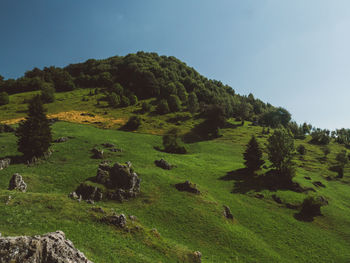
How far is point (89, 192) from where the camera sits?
99.0ft

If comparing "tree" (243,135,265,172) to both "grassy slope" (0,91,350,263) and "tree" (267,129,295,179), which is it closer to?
"tree" (267,129,295,179)

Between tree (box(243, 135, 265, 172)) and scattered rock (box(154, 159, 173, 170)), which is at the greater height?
tree (box(243, 135, 265, 172))

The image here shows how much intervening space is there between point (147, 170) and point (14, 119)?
7978 centimetres

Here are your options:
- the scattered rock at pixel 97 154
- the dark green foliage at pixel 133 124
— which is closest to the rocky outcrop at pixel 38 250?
the scattered rock at pixel 97 154

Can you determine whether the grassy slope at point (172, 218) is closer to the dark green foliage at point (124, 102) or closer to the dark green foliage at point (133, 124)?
the dark green foliage at point (133, 124)

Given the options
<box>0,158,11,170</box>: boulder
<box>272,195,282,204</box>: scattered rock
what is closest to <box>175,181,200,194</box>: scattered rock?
<box>272,195,282,204</box>: scattered rock

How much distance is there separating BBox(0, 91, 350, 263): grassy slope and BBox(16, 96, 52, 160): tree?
3.94 metres

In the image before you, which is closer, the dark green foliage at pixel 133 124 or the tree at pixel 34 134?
the tree at pixel 34 134

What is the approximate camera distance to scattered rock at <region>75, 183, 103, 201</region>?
2982cm

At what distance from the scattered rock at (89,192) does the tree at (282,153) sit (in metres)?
48.1

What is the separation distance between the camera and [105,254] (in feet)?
53.8

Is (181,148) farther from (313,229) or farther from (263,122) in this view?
(263,122)

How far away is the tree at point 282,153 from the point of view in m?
50.5

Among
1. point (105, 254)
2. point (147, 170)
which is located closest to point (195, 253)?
point (105, 254)
